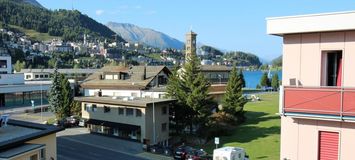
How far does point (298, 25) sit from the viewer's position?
501 inches

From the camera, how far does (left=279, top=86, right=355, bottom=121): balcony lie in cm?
1184

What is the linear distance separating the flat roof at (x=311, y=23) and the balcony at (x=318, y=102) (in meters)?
1.86

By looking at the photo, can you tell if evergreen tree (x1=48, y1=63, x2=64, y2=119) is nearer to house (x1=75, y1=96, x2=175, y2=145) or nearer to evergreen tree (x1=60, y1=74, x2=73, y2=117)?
evergreen tree (x1=60, y1=74, x2=73, y2=117)

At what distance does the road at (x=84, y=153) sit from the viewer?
41656 millimetres

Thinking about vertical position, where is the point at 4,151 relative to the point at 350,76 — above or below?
below

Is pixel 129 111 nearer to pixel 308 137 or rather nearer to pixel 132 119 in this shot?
pixel 132 119

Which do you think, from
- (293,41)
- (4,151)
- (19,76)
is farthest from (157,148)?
(19,76)

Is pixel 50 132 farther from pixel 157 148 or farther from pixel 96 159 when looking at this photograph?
pixel 157 148

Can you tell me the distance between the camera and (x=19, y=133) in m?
24.7

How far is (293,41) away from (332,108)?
8.52 feet

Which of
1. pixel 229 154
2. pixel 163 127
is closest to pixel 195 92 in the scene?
pixel 163 127

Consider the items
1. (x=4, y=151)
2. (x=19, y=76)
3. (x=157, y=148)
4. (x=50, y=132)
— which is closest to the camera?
(x=4, y=151)

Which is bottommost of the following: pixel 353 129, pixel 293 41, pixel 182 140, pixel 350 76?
pixel 182 140

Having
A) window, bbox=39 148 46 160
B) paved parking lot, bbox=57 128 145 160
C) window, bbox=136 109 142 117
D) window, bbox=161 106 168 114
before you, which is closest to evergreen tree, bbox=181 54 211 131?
window, bbox=161 106 168 114
